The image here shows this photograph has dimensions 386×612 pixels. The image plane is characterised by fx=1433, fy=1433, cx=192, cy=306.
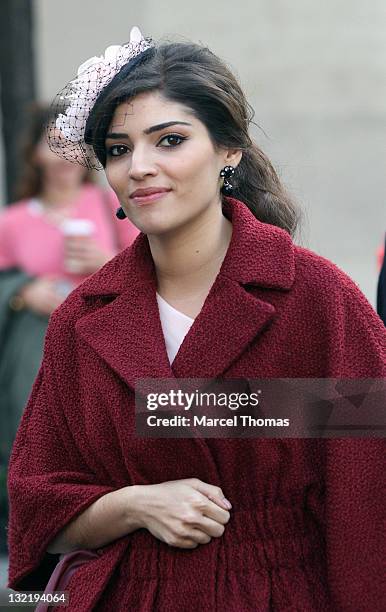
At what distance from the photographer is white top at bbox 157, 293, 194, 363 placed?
3.09 meters

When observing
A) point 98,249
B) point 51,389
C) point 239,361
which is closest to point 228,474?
point 239,361

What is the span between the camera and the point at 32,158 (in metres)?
6.26

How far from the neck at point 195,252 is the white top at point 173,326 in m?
0.04

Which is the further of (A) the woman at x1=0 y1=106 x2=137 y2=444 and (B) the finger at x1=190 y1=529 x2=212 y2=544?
(A) the woman at x1=0 y1=106 x2=137 y2=444

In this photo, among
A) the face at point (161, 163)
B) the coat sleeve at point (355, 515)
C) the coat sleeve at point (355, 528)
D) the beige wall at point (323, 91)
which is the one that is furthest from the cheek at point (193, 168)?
the beige wall at point (323, 91)

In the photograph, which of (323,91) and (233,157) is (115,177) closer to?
(233,157)

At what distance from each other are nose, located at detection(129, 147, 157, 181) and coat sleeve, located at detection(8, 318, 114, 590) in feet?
1.49

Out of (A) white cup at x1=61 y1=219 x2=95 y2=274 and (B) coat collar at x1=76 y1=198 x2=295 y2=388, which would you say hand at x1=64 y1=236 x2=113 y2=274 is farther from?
(B) coat collar at x1=76 y1=198 x2=295 y2=388

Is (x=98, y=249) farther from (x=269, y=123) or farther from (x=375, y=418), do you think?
(x=375, y=418)

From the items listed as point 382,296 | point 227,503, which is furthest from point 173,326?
point 382,296

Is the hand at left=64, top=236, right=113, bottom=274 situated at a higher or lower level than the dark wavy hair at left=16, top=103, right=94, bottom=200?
lower

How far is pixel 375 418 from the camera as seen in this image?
9.65ft

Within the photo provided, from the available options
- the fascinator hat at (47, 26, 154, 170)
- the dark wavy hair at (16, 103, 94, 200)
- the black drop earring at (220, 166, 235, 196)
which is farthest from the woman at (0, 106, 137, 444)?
the black drop earring at (220, 166, 235, 196)

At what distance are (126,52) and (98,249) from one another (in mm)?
2414
